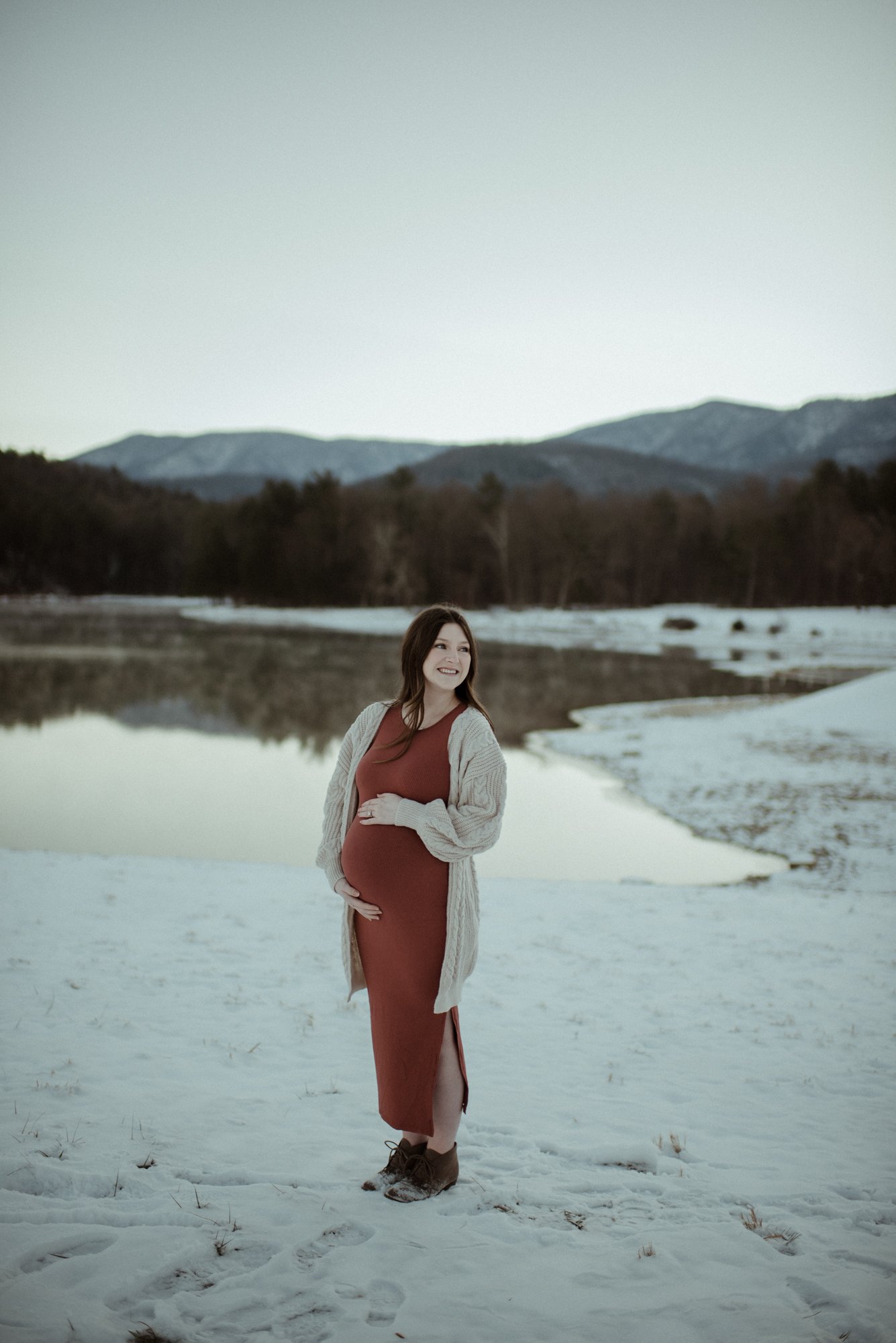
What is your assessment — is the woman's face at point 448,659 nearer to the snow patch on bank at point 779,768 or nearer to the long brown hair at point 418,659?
the long brown hair at point 418,659

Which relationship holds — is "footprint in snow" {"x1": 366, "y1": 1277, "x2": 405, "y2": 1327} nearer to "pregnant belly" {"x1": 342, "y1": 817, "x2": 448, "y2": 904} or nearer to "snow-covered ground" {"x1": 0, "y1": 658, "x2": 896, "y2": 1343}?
"snow-covered ground" {"x1": 0, "y1": 658, "x2": 896, "y2": 1343}

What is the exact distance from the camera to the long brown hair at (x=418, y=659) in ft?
9.65

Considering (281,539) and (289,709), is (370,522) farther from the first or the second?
(289,709)

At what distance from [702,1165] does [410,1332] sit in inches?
60.5

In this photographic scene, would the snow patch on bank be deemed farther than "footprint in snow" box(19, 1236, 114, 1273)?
Yes

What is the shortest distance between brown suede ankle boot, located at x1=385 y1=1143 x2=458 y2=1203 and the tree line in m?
61.8

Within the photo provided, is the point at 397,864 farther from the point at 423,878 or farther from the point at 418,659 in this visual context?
the point at 418,659

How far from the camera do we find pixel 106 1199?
2.76 m

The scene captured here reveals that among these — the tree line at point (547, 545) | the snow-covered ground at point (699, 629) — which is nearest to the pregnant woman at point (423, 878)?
the snow-covered ground at point (699, 629)

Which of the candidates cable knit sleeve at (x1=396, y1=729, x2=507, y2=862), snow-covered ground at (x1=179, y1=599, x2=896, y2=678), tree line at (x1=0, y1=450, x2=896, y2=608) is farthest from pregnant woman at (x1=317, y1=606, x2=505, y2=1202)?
tree line at (x1=0, y1=450, x2=896, y2=608)

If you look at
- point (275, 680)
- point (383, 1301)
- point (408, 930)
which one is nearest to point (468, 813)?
point (408, 930)

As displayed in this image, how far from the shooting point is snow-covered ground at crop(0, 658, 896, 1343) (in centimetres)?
238

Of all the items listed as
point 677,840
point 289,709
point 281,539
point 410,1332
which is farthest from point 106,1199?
point 281,539

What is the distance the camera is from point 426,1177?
291 centimetres
